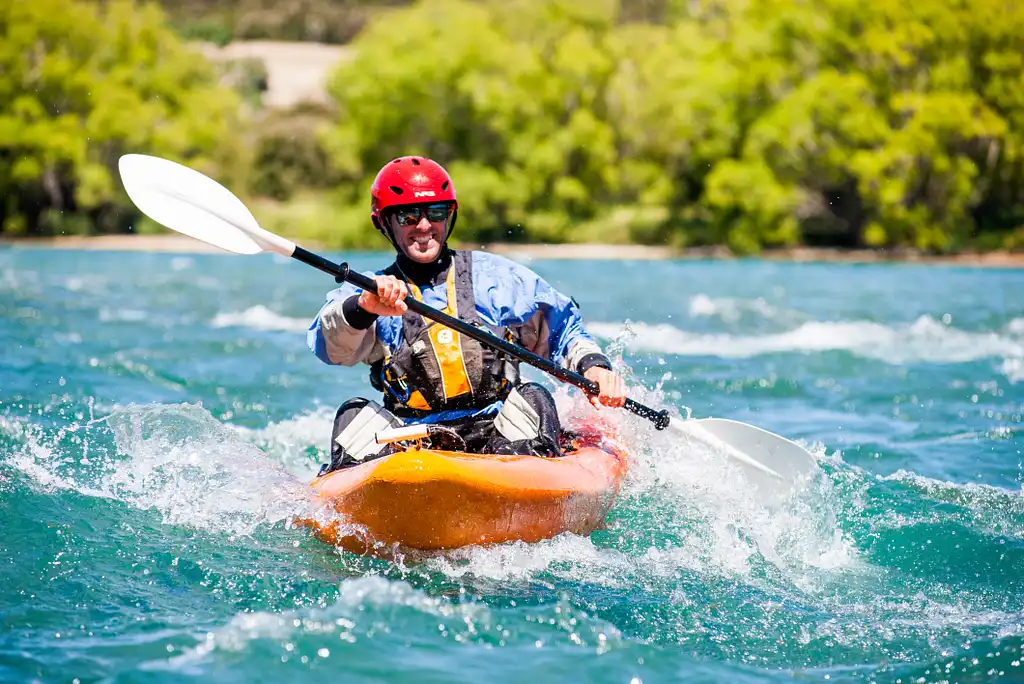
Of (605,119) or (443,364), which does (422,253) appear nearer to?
(443,364)

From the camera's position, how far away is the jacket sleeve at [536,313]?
428 centimetres

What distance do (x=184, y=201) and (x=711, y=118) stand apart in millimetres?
27094

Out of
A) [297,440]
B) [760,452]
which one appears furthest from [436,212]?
[297,440]

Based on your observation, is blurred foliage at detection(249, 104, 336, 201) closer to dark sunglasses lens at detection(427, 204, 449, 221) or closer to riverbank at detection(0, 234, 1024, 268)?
riverbank at detection(0, 234, 1024, 268)

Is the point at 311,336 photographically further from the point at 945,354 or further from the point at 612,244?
the point at 612,244

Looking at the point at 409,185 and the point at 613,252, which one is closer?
the point at 409,185

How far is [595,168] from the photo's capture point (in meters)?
32.3

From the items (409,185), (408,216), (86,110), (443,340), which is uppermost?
(86,110)

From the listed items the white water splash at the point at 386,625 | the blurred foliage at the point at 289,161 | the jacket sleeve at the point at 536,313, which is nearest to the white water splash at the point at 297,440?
the jacket sleeve at the point at 536,313

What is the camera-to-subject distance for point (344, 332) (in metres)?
3.88

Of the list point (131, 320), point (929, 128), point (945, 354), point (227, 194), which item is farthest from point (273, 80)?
point (227, 194)

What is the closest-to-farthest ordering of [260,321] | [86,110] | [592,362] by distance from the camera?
[592,362] → [260,321] → [86,110]

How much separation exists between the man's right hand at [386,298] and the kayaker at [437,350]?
0.19m

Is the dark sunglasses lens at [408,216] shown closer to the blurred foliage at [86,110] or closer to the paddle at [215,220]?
the paddle at [215,220]
